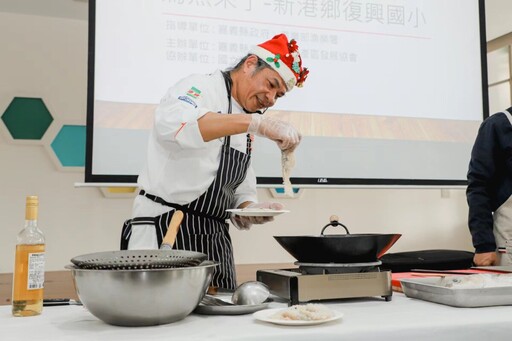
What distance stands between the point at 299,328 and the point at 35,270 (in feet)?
1.63

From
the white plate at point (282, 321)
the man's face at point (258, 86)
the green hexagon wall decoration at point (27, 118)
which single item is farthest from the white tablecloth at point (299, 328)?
the green hexagon wall decoration at point (27, 118)

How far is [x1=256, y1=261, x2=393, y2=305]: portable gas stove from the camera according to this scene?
1013 mm

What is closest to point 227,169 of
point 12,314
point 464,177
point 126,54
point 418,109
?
point 12,314

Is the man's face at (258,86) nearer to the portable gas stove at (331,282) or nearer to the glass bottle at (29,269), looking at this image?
the portable gas stove at (331,282)

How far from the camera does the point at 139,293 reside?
794 mm

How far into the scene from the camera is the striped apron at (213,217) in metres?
1.75

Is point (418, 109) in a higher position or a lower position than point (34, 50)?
lower

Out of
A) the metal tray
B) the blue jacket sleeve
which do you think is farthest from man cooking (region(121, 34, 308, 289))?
the blue jacket sleeve

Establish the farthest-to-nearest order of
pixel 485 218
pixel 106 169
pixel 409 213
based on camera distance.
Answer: pixel 409 213, pixel 106 169, pixel 485 218

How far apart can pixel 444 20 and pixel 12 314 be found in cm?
284

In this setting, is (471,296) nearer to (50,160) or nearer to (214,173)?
(214,173)

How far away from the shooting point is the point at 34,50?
3365mm

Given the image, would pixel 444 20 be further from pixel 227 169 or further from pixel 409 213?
pixel 227 169

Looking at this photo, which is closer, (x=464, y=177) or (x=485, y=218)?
(x=485, y=218)
